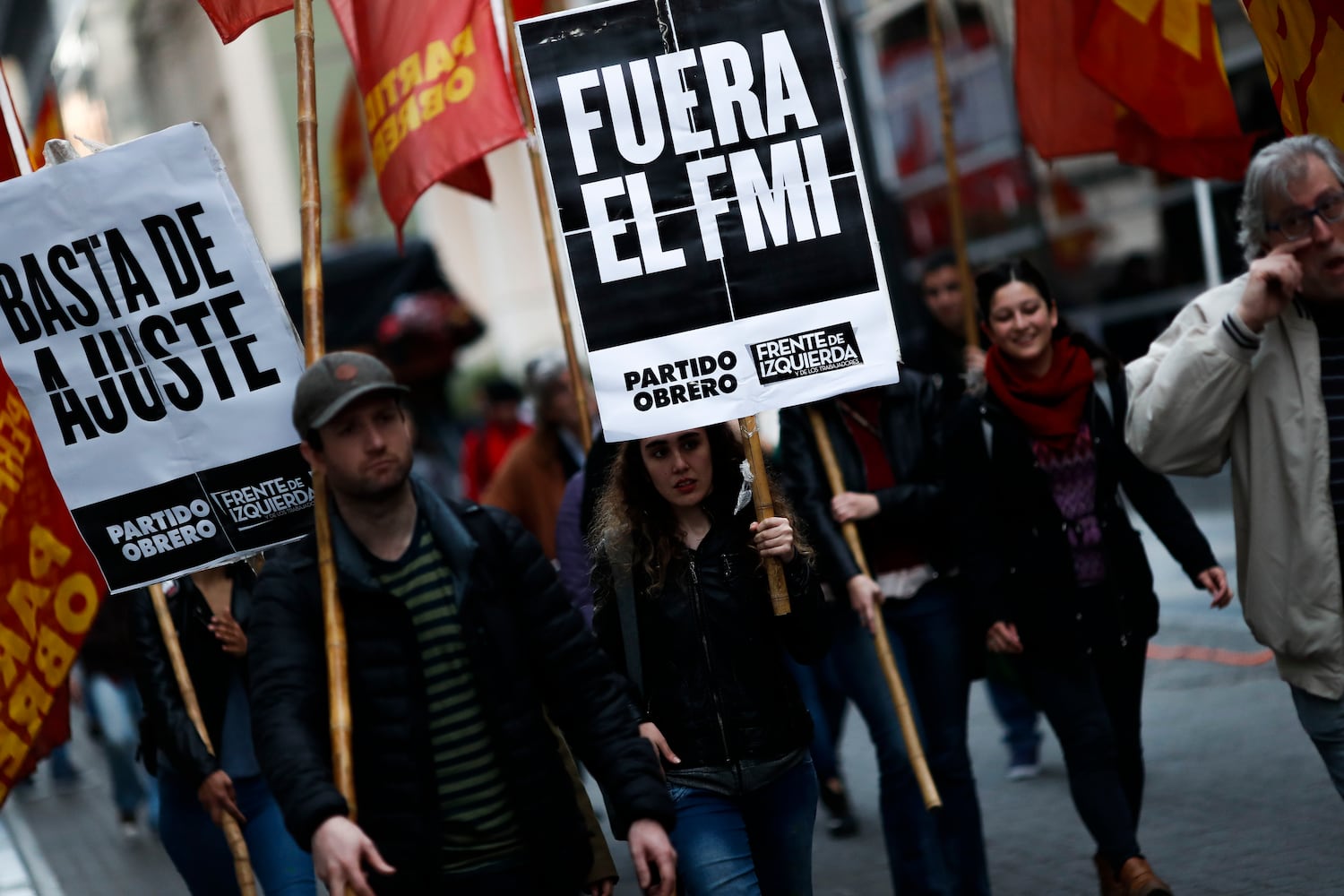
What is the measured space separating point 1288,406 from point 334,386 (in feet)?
7.51

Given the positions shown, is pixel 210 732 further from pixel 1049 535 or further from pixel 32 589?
pixel 1049 535

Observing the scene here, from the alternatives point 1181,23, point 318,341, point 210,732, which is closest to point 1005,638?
point 1181,23

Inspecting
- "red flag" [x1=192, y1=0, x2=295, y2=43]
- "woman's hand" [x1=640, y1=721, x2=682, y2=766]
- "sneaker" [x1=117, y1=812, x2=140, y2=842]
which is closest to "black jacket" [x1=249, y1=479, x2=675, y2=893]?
"woman's hand" [x1=640, y1=721, x2=682, y2=766]

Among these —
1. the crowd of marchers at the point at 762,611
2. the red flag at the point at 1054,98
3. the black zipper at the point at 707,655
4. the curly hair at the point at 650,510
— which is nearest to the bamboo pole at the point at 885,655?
the crowd of marchers at the point at 762,611

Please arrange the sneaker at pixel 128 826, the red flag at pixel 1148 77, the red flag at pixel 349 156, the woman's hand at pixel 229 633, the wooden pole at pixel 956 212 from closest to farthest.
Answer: the woman's hand at pixel 229 633 → the red flag at pixel 1148 77 → the wooden pole at pixel 956 212 → the sneaker at pixel 128 826 → the red flag at pixel 349 156

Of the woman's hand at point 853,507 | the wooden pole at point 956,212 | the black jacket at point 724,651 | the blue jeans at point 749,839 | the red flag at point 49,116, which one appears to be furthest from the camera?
the red flag at point 49,116

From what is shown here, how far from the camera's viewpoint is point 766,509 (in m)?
4.18

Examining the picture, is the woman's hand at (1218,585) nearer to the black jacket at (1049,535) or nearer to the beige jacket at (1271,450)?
the black jacket at (1049,535)

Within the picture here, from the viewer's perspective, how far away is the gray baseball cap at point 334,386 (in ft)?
11.7

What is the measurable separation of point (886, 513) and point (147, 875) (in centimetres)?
494

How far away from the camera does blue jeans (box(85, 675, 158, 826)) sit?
1023cm

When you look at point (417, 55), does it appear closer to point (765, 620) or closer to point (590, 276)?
point (590, 276)

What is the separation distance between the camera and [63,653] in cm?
496

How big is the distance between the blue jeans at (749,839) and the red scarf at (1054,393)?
1.44m
